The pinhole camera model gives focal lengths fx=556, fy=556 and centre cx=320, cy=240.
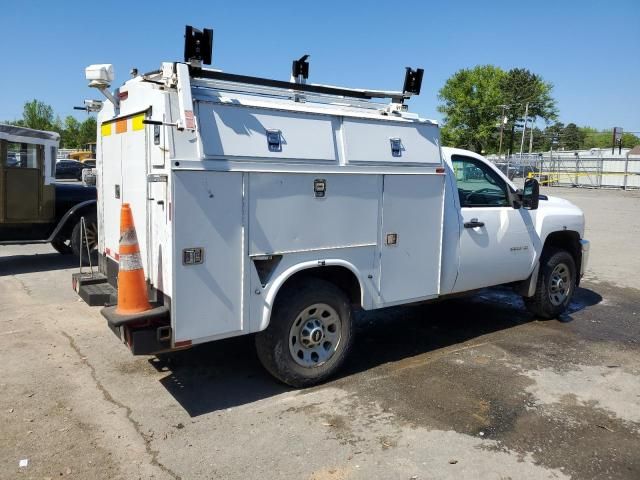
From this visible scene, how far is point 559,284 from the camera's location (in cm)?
709

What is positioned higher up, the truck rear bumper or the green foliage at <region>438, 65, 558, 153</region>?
the green foliage at <region>438, 65, 558, 153</region>

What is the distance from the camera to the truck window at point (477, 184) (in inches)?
233

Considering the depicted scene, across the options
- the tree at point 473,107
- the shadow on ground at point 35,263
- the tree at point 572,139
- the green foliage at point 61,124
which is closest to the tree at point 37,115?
the green foliage at point 61,124

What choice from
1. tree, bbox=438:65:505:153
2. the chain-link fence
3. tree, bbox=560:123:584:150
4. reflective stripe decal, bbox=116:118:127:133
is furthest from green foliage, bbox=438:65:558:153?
reflective stripe decal, bbox=116:118:127:133

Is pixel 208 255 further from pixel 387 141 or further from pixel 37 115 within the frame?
pixel 37 115

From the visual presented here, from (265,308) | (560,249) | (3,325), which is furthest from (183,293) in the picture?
(560,249)

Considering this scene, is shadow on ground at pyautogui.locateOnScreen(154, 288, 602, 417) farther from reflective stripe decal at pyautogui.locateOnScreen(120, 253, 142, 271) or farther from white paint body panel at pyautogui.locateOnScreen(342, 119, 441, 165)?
white paint body panel at pyautogui.locateOnScreen(342, 119, 441, 165)

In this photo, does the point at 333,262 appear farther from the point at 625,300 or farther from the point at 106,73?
the point at 625,300

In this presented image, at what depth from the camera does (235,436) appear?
3965 millimetres

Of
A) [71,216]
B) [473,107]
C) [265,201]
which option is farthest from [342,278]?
[473,107]

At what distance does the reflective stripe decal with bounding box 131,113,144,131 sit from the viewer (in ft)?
14.3

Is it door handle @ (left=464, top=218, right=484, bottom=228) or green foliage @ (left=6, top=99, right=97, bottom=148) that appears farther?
green foliage @ (left=6, top=99, right=97, bottom=148)

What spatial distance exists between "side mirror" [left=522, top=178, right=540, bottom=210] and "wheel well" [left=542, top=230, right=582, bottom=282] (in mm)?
939

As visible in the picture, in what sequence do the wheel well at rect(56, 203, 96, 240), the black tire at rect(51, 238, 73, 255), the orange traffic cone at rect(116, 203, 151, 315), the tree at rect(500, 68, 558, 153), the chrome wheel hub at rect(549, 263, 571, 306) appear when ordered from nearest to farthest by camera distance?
the orange traffic cone at rect(116, 203, 151, 315) → the chrome wheel hub at rect(549, 263, 571, 306) → the wheel well at rect(56, 203, 96, 240) → the black tire at rect(51, 238, 73, 255) → the tree at rect(500, 68, 558, 153)
